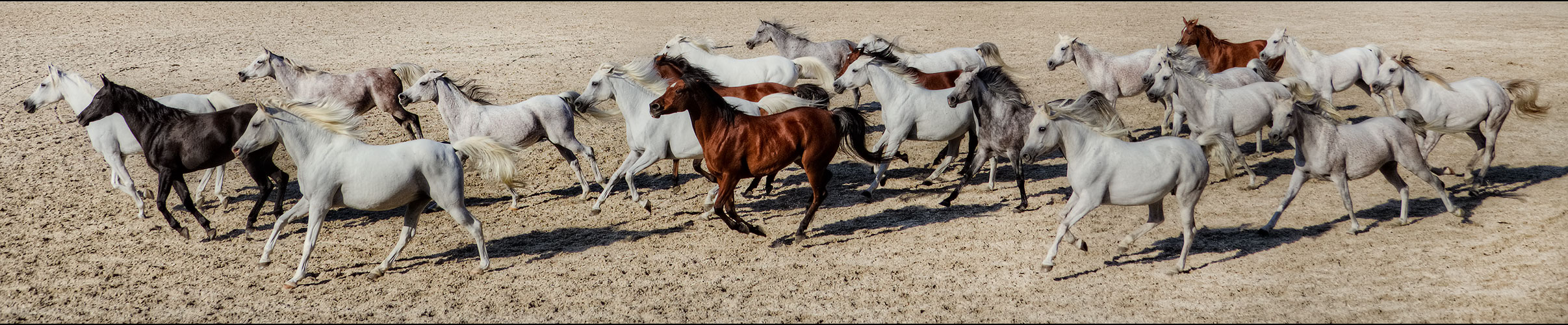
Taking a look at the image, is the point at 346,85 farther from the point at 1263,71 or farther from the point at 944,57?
the point at 1263,71

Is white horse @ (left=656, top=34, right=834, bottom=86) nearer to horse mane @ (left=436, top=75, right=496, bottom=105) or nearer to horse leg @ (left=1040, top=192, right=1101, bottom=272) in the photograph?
horse mane @ (left=436, top=75, right=496, bottom=105)

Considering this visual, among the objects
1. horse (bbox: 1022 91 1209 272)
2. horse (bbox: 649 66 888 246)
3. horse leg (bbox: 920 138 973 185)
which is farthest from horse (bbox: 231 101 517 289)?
horse leg (bbox: 920 138 973 185)

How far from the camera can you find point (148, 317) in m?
5.81

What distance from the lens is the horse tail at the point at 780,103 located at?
8094 mm

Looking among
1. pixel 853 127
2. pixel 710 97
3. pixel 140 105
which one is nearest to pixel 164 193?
pixel 140 105

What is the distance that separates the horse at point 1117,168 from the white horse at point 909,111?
206cm

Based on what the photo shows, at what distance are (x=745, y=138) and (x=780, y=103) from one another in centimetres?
127

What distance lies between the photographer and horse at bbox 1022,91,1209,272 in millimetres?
6004

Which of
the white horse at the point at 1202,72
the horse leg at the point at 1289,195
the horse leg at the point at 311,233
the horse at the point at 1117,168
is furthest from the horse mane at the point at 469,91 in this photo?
the horse leg at the point at 1289,195

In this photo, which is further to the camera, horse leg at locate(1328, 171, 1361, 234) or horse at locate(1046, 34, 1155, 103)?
horse at locate(1046, 34, 1155, 103)

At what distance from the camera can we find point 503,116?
823cm

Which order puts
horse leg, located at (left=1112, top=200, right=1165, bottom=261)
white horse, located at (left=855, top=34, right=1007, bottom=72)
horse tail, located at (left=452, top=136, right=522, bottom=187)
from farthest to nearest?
white horse, located at (left=855, top=34, right=1007, bottom=72) → horse tail, located at (left=452, top=136, right=522, bottom=187) → horse leg, located at (left=1112, top=200, right=1165, bottom=261)

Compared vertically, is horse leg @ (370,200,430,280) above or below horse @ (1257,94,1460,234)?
below

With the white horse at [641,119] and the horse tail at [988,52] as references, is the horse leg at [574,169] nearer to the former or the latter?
the white horse at [641,119]
